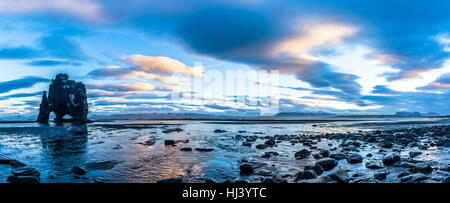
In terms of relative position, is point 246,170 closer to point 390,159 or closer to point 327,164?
point 327,164

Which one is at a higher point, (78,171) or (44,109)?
(44,109)

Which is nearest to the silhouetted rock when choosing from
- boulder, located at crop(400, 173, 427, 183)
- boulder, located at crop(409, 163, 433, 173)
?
boulder, located at crop(400, 173, 427, 183)

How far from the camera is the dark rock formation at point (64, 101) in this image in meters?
123

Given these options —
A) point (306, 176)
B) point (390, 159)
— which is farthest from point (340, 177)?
point (390, 159)

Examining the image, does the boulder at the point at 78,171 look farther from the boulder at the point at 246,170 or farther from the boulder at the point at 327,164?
the boulder at the point at 327,164

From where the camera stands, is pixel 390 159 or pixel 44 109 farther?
pixel 44 109

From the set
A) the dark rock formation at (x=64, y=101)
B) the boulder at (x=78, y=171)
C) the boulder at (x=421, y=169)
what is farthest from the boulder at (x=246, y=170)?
the dark rock formation at (x=64, y=101)

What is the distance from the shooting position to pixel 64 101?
405ft

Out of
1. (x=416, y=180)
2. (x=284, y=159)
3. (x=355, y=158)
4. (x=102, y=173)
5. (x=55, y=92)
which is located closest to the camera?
(x=416, y=180)

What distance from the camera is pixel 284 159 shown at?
43.5 ft
